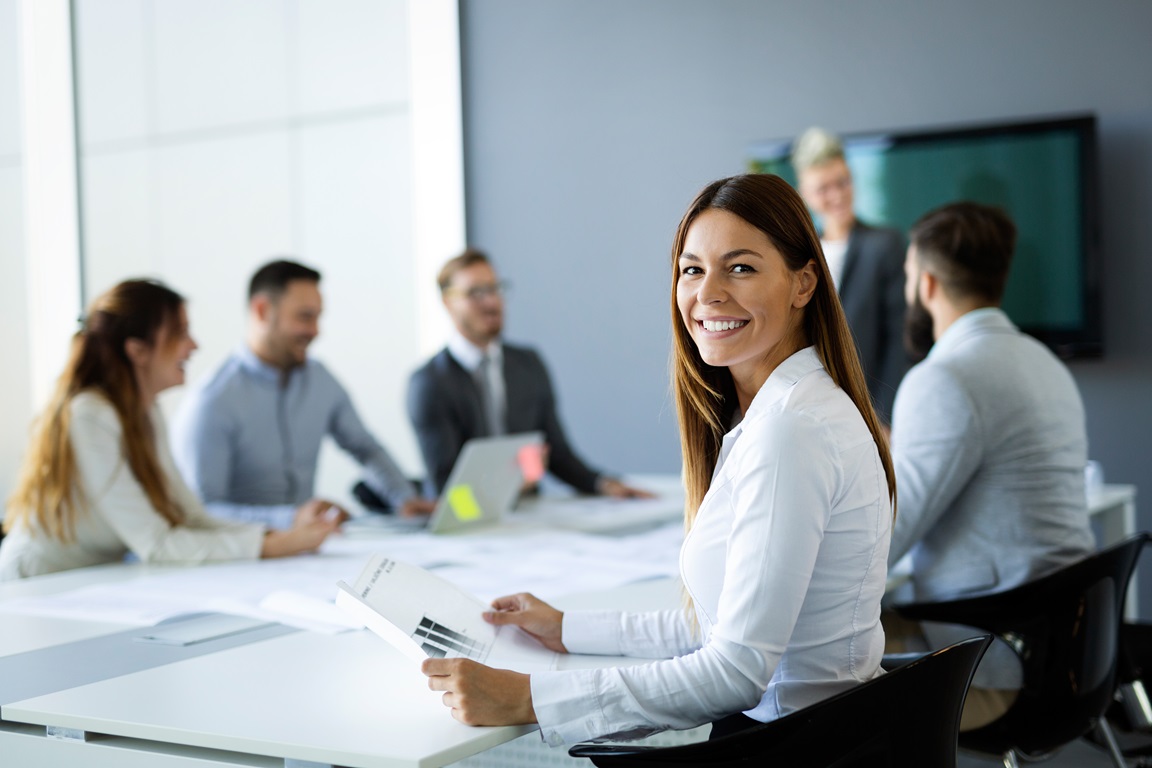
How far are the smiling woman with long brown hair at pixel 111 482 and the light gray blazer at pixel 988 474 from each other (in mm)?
1374

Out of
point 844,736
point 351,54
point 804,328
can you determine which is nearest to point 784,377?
point 804,328

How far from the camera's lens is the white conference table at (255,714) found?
139 cm

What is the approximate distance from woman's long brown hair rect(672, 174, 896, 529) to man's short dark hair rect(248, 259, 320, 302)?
99.9 inches

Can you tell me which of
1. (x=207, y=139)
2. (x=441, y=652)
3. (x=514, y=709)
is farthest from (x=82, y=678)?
(x=207, y=139)

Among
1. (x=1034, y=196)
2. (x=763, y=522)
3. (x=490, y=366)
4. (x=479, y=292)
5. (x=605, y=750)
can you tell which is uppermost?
(x=1034, y=196)

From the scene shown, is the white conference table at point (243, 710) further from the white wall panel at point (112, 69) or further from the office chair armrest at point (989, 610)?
the white wall panel at point (112, 69)

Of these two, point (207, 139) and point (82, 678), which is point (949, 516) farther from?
point (207, 139)

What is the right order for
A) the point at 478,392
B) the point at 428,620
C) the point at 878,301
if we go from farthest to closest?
1. the point at 878,301
2. the point at 478,392
3. the point at 428,620

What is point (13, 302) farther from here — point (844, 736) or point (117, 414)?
point (844, 736)

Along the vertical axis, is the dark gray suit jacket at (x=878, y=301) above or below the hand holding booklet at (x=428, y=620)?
above

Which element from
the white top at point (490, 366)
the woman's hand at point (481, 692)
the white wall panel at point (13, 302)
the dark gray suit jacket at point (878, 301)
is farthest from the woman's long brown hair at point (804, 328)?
the white wall panel at point (13, 302)

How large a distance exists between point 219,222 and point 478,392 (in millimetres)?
2873

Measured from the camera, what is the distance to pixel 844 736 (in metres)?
1.38

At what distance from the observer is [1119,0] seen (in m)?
4.58
